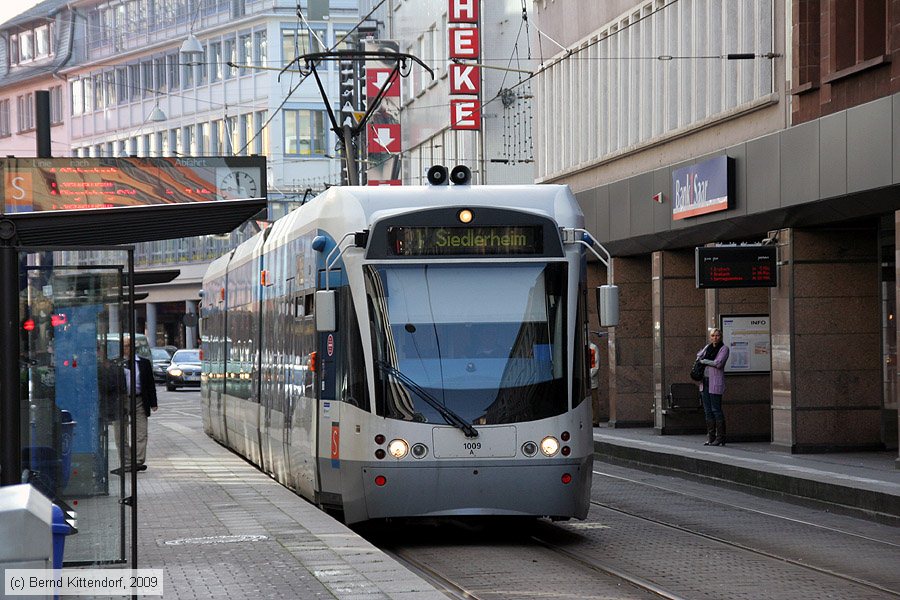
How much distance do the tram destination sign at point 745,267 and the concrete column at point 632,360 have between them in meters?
7.02

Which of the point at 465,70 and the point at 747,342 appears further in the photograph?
the point at 465,70

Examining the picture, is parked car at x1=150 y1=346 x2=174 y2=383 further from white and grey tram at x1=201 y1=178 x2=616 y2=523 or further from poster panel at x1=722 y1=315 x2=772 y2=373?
white and grey tram at x1=201 y1=178 x2=616 y2=523

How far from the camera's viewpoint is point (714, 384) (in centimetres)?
2469

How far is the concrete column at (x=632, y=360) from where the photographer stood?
3105 centimetres

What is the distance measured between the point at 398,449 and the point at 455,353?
90cm

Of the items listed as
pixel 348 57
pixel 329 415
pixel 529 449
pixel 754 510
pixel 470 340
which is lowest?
pixel 754 510

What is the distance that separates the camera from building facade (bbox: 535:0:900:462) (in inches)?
843

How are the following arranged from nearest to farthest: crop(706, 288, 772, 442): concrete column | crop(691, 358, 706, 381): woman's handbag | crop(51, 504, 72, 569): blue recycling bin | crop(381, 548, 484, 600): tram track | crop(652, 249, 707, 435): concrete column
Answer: crop(51, 504, 72, 569): blue recycling bin < crop(381, 548, 484, 600): tram track < crop(691, 358, 706, 381): woman's handbag < crop(706, 288, 772, 442): concrete column < crop(652, 249, 707, 435): concrete column

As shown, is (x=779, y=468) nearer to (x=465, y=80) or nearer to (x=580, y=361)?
(x=580, y=361)

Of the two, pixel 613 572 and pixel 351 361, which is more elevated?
pixel 351 361

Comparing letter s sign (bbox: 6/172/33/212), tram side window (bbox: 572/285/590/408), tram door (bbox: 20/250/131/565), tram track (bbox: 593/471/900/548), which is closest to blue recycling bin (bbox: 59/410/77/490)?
tram door (bbox: 20/250/131/565)

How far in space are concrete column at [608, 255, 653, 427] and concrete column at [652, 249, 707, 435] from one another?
211cm

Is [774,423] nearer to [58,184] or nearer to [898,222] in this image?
[898,222]

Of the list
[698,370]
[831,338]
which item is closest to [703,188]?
[698,370]
